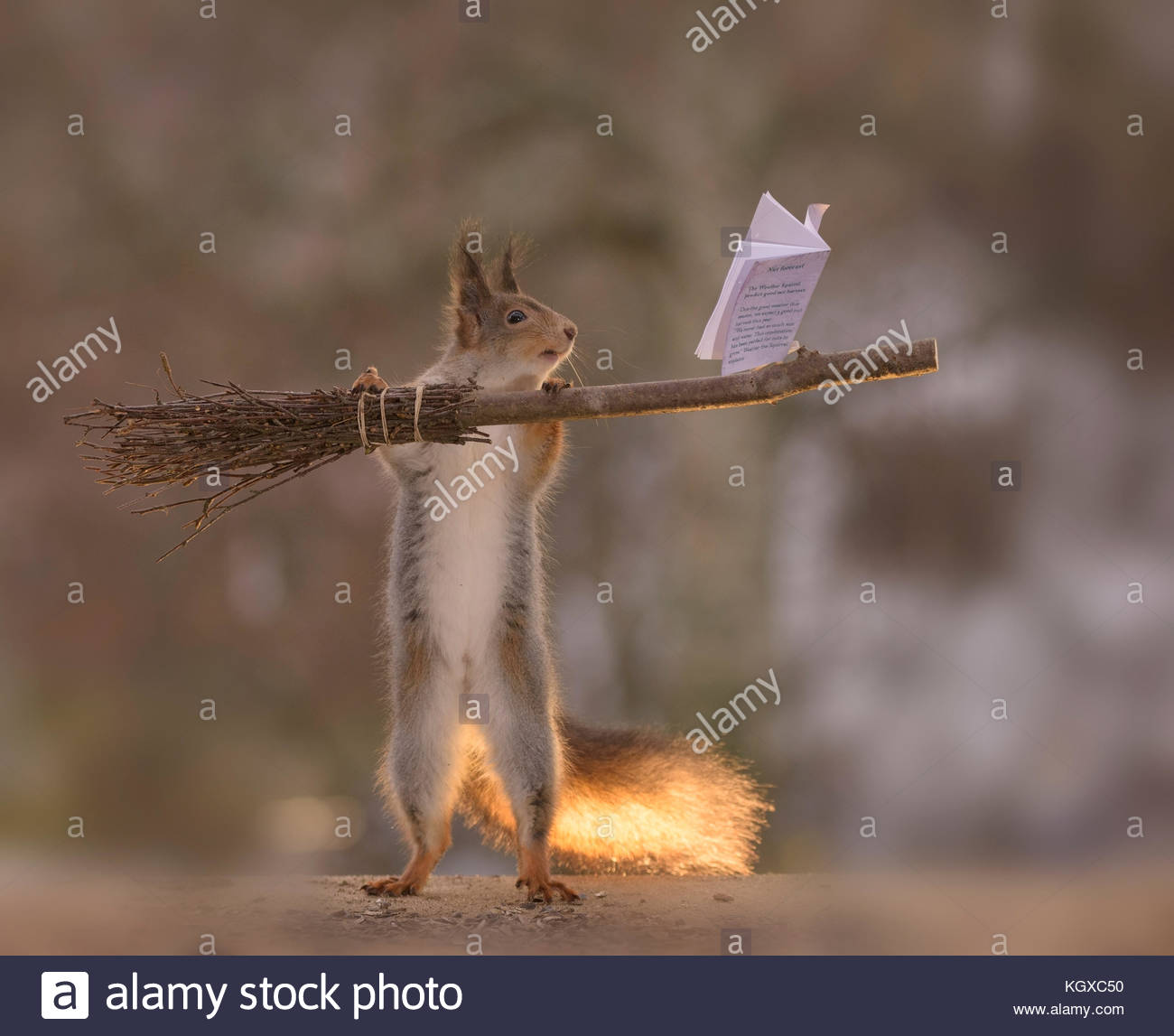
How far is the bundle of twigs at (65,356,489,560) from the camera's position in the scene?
376 cm

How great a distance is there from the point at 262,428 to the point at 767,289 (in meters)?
1.66

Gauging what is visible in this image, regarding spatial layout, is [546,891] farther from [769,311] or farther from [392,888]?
[769,311]

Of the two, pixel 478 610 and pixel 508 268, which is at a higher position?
pixel 508 268

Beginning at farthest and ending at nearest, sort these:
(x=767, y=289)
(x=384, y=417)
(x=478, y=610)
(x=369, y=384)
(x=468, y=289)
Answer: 1. (x=468, y=289)
2. (x=478, y=610)
3. (x=369, y=384)
4. (x=384, y=417)
5. (x=767, y=289)

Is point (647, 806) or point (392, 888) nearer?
point (392, 888)

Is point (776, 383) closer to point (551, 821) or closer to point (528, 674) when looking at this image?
point (528, 674)

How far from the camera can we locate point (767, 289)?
348 cm

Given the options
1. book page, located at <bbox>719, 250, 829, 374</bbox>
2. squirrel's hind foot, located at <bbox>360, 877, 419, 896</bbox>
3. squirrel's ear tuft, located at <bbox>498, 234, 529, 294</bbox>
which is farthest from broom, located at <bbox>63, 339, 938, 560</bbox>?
squirrel's hind foot, located at <bbox>360, 877, 419, 896</bbox>

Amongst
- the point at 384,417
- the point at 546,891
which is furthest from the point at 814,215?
the point at 546,891

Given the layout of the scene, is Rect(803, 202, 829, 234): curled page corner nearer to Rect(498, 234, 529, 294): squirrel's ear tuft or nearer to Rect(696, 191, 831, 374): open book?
Rect(696, 191, 831, 374): open book

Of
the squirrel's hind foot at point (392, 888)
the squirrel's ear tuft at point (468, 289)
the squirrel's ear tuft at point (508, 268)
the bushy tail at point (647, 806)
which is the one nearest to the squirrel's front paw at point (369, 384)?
the squirrel's ear tuft at point (468, 289)

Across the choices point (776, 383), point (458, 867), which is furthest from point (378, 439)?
point (458, 867)

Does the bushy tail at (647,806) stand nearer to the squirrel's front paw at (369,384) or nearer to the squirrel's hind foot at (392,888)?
the squirrel's hind foot at (392,888)

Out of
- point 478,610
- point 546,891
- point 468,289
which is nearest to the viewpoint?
point 546,891
